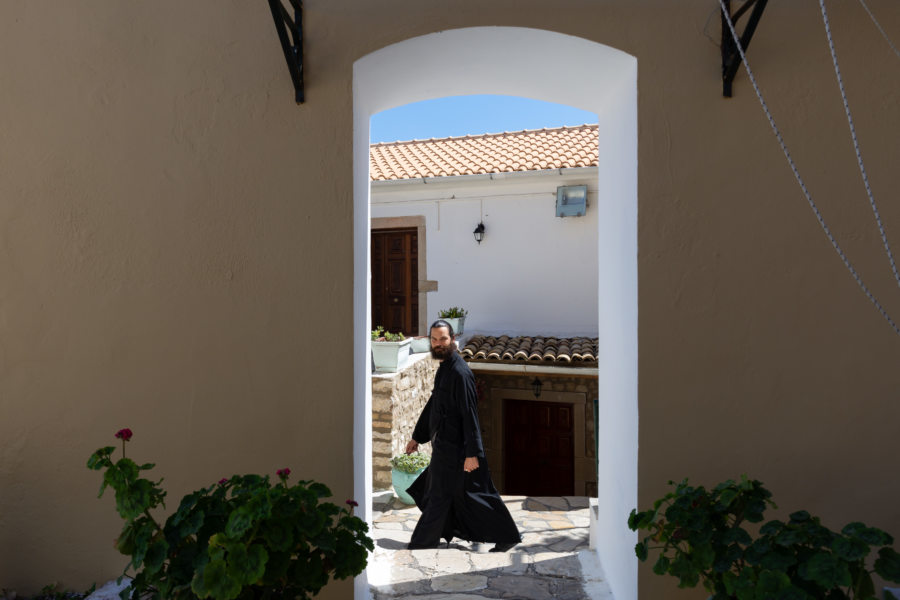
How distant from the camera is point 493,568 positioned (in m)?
3.34

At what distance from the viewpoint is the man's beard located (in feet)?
12.2

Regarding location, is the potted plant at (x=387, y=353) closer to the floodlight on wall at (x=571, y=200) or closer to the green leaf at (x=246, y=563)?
the floodlight on wall at (x=571, y=200)

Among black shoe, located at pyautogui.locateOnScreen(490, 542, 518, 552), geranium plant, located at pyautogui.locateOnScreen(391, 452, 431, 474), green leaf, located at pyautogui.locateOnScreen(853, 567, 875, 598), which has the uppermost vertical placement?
green leaf, located at pyautogui.locateOnScreen(853, 567, 875, 598)

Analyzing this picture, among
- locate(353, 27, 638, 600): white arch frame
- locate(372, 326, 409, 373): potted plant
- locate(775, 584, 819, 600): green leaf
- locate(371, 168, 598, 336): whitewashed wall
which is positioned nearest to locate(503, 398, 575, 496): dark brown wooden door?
locate(371, 168, 598, 336): whitewashed wall

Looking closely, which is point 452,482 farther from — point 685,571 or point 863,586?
point 863,586

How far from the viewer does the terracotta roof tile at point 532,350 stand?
7.35 meters

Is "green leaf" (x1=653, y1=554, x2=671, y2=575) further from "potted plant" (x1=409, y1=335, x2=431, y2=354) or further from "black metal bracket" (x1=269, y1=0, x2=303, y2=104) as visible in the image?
"potted plant" (x1=409, y1=335, x2=431, y2=354)

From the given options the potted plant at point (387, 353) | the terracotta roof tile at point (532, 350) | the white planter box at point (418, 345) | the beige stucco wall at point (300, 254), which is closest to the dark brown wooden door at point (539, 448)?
the terracotta roof tile at point (532, 350)

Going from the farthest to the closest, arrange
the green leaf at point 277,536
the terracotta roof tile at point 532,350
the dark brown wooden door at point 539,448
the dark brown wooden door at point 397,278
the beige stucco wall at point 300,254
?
the dark brown wooden door at point 397,278 → the dark brown wooden door at point 539,448 → the terracotta roof tile at point 532,350 → the beige stucco wall at point 300,254 → the green leaf at point 277,536

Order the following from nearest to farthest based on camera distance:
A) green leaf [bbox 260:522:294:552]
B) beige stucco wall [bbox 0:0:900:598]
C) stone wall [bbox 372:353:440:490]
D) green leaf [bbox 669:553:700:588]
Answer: green leaf [bbox 260:522:294:552] < green leaf [bbox 669:553:700:588] < beige stucco wall [bbox 0:0:900:598] < stone wall [bbox 372:353:440:490]

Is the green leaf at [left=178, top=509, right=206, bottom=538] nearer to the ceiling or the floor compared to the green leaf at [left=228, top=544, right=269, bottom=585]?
nearer to the ceiling

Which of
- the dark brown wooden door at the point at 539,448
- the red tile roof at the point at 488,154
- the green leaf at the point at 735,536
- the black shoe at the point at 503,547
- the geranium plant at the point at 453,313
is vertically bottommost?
the dark brown wooden door at the point at 539,448

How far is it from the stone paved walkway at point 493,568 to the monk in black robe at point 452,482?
0.11m

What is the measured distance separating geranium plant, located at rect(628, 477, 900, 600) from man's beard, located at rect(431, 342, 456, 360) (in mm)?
1907
